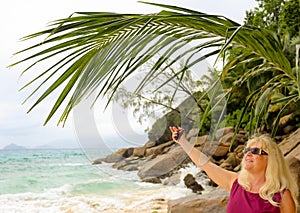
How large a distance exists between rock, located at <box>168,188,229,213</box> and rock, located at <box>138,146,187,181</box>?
84cm

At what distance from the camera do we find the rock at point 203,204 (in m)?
2.25

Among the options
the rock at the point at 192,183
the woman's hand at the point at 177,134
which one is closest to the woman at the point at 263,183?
the woman's hand at the point at 177,134

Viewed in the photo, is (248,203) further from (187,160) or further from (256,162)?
(187,160)

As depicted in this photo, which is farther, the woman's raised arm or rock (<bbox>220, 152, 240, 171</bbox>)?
rock (<bbox>220, 152, 240, 171</bbox>)

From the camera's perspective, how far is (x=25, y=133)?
669 cm

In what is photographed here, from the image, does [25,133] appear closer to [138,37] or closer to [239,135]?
[239,135]

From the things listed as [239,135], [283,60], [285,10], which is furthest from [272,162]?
[239,135]

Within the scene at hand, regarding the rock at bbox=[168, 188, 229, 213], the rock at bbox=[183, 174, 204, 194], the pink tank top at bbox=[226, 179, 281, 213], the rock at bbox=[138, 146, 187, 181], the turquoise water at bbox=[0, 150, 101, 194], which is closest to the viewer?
the pink tank top at bbox=[226, 179, 281, 213]

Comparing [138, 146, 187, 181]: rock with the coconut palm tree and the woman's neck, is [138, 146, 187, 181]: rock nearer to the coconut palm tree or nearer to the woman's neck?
the woman's neck

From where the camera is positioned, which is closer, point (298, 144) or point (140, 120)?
point (140, 120)

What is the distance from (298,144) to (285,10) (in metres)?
1.73

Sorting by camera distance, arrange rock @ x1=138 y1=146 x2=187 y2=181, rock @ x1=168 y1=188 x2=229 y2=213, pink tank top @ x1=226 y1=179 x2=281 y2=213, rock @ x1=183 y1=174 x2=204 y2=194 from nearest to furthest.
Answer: pink tank top @ x1=226 y1=179 x2=281 y2=213 < rock @ x1=168 y1=188 x2=229 y2=213 < rock @ x1=138 y1=146 x2=187 y2=181 < rock @ x1=183 y1=174 x2=204 y2=194

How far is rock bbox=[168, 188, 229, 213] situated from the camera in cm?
225

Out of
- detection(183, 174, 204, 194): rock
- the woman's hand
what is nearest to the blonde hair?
the woman's hand
